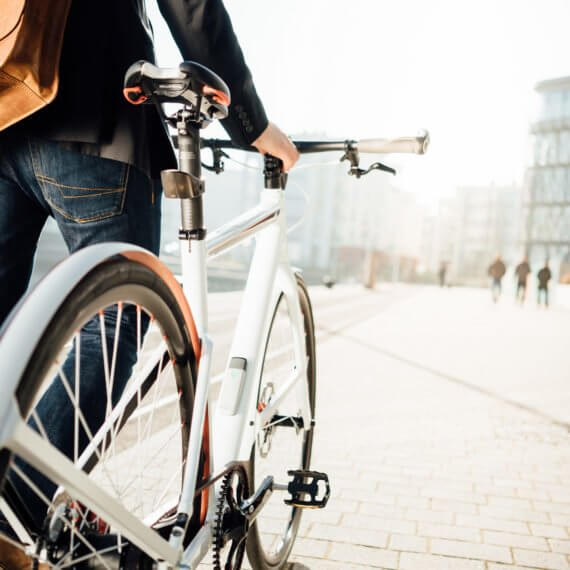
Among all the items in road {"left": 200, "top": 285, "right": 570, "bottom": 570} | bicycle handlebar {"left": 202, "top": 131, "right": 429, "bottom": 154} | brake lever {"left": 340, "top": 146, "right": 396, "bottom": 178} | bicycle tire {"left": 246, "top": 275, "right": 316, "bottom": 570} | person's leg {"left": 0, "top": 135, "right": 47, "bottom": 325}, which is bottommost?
road {"left": 200, "top": 285, "right": 570, "bottom": 570}

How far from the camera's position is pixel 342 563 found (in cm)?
253

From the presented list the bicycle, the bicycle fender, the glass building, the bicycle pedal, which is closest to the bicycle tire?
the bicycle

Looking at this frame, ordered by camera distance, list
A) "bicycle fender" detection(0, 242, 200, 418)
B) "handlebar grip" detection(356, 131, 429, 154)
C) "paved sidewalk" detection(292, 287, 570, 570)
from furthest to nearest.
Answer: "paved sidewalk" detection(292, 287, 570, 570), "handlebar grip" detection(356, 131, 429, 154), "bicycle fender" detection(0, 242, 200, 418)

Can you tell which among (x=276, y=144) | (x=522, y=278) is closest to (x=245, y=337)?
(x=276, y=144)

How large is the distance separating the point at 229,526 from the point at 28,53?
116cm

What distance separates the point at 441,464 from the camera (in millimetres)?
3902

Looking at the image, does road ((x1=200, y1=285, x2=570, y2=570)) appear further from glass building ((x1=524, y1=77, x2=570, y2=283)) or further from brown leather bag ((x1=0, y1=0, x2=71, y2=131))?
glass building ((x1=524, y1=77, x2=570, y2=283))

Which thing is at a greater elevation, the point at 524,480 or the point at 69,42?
the point at 69,42

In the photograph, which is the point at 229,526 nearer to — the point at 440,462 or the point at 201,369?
the point at 201,369

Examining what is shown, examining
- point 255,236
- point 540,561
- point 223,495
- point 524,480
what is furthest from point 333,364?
point 223,495

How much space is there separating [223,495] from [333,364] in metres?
6.14

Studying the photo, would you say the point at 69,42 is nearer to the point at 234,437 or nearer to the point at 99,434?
the point at 99,434

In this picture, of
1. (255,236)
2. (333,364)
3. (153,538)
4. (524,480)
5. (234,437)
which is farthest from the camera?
(333,364)

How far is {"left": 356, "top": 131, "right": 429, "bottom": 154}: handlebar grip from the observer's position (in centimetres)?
227
